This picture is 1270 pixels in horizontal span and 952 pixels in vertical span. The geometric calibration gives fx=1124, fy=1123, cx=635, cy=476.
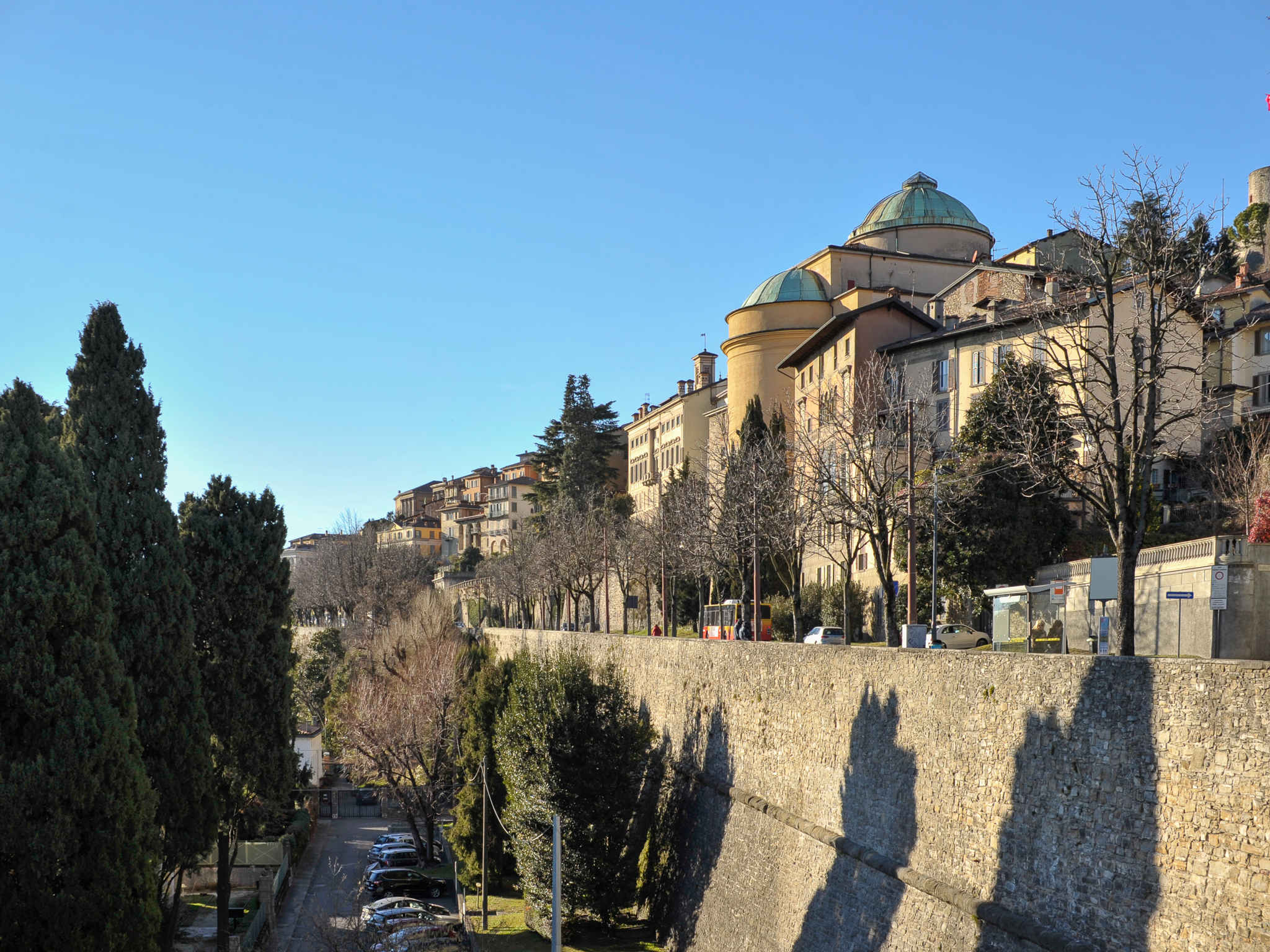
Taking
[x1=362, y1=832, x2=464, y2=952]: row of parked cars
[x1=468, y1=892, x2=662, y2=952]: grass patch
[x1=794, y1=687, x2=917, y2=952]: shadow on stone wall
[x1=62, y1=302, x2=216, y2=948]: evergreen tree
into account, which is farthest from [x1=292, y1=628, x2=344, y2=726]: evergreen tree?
[x1=794, y1=687, x2=917, y2=952]: shadow on stone wall

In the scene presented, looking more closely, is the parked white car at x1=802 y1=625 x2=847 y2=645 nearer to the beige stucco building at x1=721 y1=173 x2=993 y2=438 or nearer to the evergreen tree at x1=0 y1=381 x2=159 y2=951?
the beige stucco building at x1=721 y1=173 x2=993 y2=438

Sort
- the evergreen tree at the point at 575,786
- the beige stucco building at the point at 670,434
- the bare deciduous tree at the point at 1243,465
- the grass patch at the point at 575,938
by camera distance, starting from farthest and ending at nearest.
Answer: the beige stucco building at the point at 670,434 < the bare deciduous tree at the point at 1243,465 < the evergreen tree at the point at 575,786 < the grass patch at the point at 575,938

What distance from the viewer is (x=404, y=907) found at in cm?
3397

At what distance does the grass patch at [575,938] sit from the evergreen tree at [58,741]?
14.0 m

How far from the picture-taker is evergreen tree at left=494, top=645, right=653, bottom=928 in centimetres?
2917

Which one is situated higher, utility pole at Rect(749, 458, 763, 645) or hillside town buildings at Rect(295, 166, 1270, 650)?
hillside town buildings at Rect(295, 166, 1270, 650)

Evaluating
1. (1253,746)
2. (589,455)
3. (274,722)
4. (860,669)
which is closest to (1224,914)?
(1253,746)

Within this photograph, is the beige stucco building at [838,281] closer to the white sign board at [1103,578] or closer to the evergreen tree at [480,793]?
the evergreen tree at [480,793]

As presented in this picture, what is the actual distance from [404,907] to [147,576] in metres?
16.2

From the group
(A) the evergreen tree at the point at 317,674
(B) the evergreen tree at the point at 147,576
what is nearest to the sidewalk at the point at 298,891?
(B) the evergreen tree at the point at 147,576

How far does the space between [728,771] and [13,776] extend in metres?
16.7

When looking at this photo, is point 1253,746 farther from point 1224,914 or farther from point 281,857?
point 281,857

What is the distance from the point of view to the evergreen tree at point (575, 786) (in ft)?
95.7

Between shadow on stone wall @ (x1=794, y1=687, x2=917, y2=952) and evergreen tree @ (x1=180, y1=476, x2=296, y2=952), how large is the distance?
1347 cm
